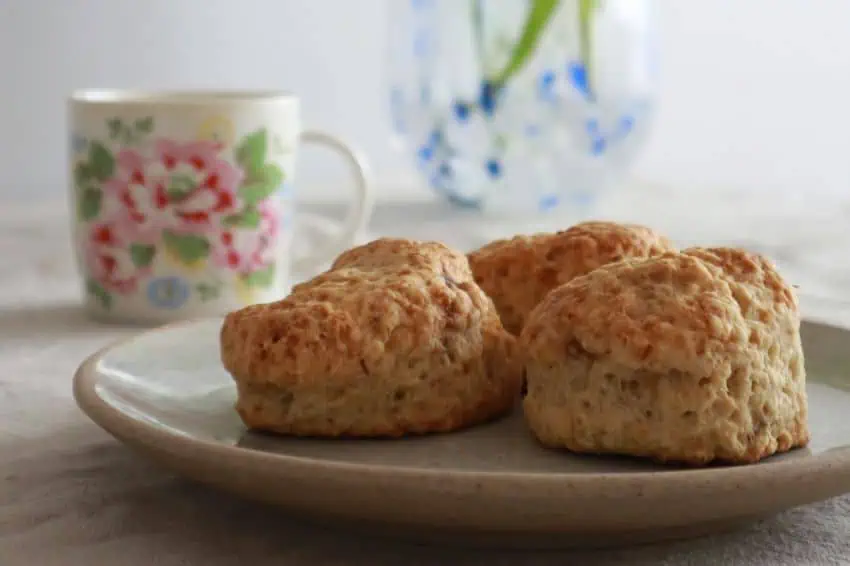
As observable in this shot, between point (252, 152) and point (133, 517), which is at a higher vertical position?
point (252, 152)

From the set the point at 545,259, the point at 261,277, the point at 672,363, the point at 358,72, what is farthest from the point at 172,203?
the point at 358,72

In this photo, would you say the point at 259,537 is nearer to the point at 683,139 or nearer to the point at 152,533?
the point at 152,533

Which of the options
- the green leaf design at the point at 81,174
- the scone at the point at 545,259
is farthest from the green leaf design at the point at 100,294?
the scone at the point at 545,259

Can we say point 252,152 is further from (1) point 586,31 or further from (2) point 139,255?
(1) point 586,31

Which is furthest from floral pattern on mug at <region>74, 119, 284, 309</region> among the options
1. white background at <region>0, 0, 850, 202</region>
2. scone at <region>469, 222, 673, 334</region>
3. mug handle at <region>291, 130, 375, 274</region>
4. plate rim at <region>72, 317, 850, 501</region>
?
white background at <region>0, 0, 850, 202</region>

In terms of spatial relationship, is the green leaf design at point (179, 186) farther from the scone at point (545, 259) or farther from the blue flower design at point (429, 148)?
the blue flower design at point (429, 148)

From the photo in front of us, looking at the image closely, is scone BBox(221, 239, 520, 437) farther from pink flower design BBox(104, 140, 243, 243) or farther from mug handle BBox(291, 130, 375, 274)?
mug handle BBox(291, 130, 375, 274)
